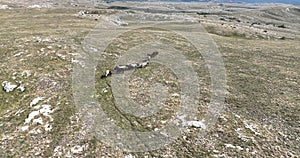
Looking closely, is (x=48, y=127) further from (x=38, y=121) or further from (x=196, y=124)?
(x=196, y=124)

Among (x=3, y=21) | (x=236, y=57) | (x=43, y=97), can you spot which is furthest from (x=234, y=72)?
(x=3, y=21)

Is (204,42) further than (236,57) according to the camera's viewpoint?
Yes

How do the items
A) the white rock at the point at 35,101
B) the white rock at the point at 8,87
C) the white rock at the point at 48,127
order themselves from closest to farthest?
the white rock at the point at 48,127 < the white rock at the point at 35,101 < the white rock at the point at 8,87

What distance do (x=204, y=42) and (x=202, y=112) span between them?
130 ft

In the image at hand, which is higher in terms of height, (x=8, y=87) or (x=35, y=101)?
(x=8, y=87)

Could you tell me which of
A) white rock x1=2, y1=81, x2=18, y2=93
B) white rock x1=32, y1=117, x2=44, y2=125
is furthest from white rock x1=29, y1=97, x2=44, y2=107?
white rock x1=2, y1=81, x2=18, y2=93

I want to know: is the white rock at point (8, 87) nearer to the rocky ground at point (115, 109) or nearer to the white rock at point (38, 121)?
the rocky ground at point (115, 109)

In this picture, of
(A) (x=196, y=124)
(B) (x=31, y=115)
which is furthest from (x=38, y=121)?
(A) (x=196, y=124)

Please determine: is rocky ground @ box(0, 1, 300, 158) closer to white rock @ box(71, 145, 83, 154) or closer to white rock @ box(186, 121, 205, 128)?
white rock @ box(71, 145, 83, 154)

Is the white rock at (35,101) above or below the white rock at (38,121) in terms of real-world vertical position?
above

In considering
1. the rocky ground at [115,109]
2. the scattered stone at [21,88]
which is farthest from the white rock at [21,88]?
the rocky ground at [115,109]

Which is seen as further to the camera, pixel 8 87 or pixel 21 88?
pixel 8 87

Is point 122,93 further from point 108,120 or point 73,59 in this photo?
point 73,59

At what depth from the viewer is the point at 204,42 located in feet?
210
